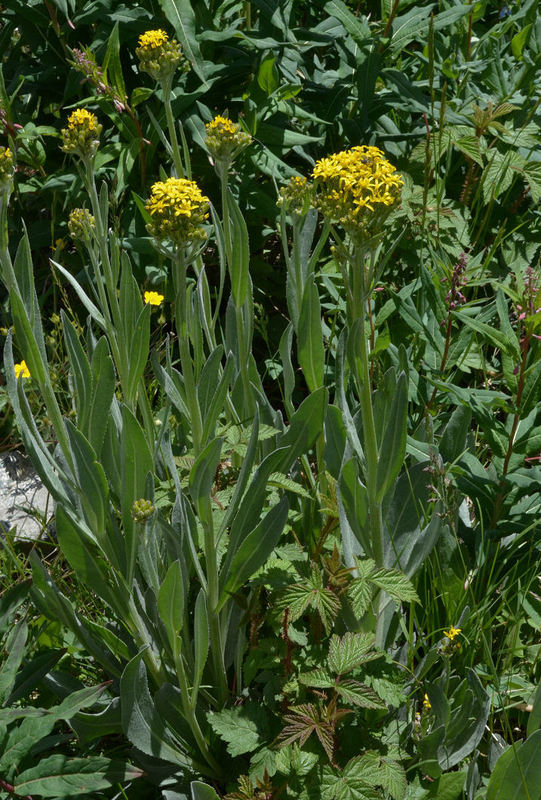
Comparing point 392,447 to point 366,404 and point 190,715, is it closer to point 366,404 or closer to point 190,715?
point 366,404

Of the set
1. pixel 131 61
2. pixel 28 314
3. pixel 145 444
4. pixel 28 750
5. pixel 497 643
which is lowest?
pixel 497 643

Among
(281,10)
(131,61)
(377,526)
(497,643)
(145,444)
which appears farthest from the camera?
(131,61)

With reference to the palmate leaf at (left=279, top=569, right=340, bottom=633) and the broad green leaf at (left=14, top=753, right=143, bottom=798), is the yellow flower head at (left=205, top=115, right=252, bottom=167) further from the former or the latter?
the broad green leaf at (left=14, top=753, right=143, bottom=798)

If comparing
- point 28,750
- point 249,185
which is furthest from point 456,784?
point 249,185

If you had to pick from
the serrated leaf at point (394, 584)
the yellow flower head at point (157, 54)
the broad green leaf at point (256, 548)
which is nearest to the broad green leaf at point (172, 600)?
the broad green leaf at point (256, 548)

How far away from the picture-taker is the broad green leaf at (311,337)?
1948mm

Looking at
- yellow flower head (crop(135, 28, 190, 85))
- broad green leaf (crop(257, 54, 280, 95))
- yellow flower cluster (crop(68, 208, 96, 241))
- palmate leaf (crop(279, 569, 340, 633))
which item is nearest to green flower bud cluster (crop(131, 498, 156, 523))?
palmate leaf (crop(279, 569, 340, 633))

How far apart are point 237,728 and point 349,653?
285 mm

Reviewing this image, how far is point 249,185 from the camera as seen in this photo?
9.20 ft

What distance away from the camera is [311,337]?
2.01 m

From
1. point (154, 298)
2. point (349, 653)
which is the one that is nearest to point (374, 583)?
point (349, 653)

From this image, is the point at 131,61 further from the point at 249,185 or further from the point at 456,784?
the point at 456,784

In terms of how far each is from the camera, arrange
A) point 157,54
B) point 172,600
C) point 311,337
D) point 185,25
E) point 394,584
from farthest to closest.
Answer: point 185,25, point 311,337, point 157,54, point 394,584, point 172,600

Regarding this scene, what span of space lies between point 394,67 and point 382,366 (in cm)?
133
